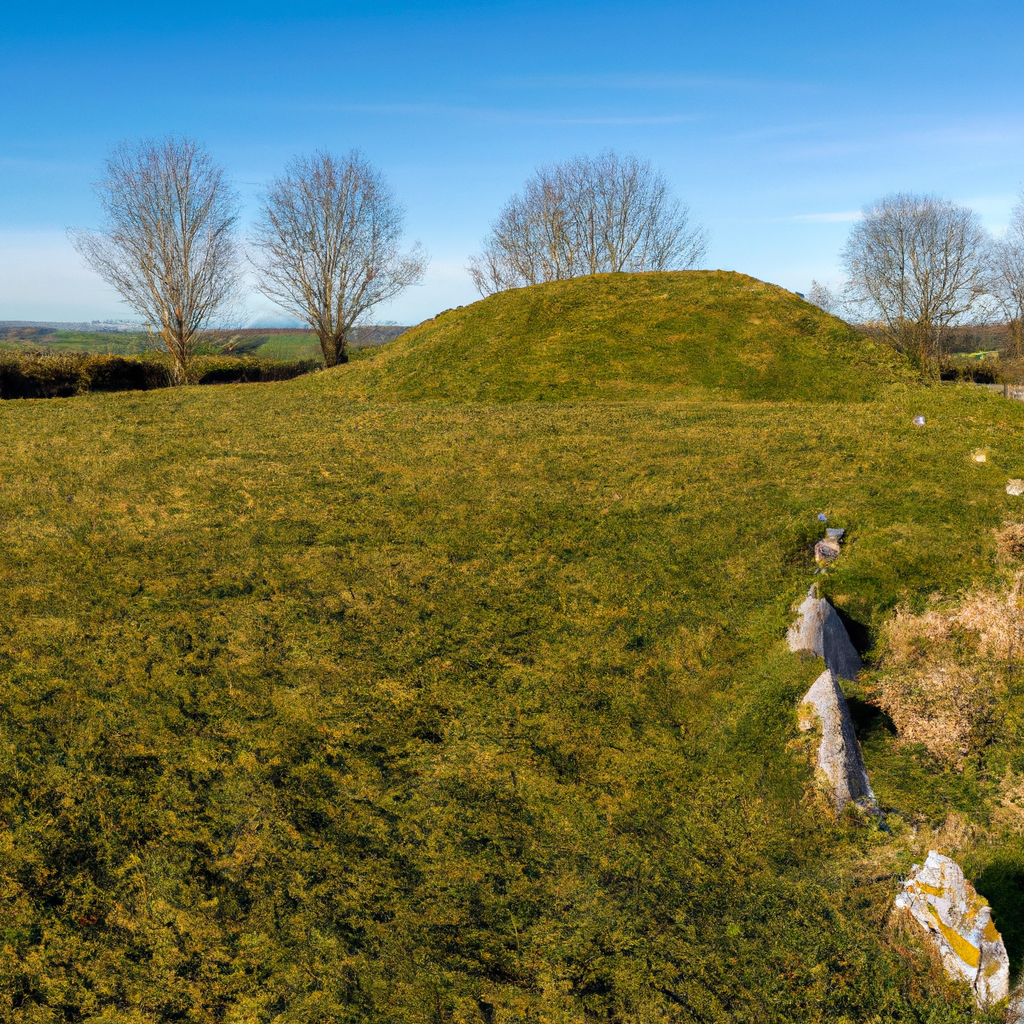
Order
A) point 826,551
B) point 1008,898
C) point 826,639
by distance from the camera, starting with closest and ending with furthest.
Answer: point 1008,898 < point 826,639 < point 826,551

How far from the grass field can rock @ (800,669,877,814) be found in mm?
213

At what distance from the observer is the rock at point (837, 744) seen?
4.86 metres

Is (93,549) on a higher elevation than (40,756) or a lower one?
higher

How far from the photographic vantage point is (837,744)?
506cm

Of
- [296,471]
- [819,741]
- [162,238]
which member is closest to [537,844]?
[819,741]

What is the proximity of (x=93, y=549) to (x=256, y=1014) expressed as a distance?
6781 millimetres

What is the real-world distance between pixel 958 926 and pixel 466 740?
3258 millimetres

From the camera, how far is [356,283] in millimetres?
34938

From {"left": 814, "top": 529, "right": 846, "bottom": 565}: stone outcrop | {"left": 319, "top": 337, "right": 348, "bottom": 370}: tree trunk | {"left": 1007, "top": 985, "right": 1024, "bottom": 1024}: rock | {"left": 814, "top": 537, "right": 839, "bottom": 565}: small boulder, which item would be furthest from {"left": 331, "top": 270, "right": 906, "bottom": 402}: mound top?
{"left": 1007, "top": 985, "right": 1024, "bottom": 1024}: rock

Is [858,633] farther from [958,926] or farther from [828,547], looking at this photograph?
[958,926]

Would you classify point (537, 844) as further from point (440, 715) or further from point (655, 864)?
point (440, 715)

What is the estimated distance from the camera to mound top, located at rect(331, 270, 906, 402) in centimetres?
1919

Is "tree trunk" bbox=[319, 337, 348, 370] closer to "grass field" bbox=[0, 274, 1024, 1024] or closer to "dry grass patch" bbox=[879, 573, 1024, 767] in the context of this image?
"grass field" bbox=[0, 274, 1024, 1024]

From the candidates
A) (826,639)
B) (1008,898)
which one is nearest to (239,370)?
(826,639)
